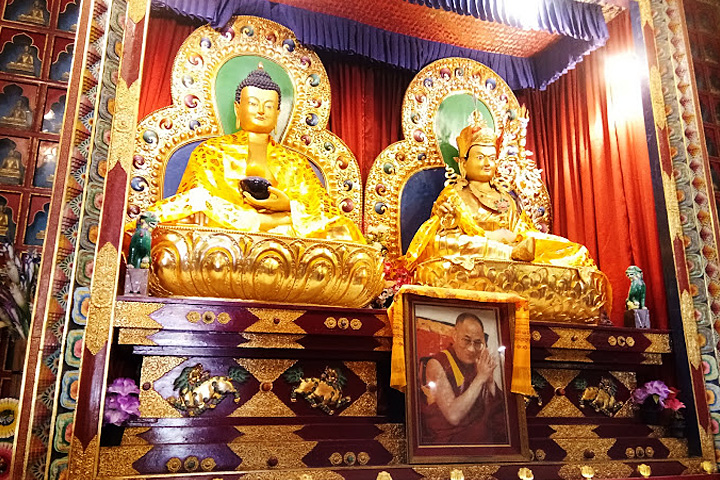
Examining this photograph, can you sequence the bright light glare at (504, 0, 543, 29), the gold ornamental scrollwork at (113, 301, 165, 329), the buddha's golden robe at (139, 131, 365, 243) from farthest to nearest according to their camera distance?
the bright light glare at (504, 0, 543, 29), the buddha's golden robe at (139, 131, 365, 243), the gold ornamental scrollwork at (113, 301, 165, 329)

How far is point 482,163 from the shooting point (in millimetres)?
4676

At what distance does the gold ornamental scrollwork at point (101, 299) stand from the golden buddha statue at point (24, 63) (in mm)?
995

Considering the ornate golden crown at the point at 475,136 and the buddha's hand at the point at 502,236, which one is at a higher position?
the ornate golden crown at the point at 475,136

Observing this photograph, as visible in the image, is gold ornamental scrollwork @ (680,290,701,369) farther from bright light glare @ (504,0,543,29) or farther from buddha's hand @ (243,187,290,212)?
buddha's hand @ (243,187,290,212)

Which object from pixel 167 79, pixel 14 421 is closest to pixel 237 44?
pixel 167 79

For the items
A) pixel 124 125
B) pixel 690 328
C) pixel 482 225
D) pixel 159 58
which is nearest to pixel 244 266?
pixel 124 125

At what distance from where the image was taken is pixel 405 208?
16.1 ft

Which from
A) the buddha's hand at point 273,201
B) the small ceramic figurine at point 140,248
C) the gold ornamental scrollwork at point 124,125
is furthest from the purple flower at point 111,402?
the buddha's hand at point 273,201

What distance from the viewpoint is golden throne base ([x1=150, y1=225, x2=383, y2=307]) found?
329 centimetres

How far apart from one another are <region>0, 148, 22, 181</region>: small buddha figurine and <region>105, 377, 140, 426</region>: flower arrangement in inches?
40.3

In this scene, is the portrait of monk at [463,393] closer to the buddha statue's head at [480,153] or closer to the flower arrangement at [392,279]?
the flower arrangement at [392,279]

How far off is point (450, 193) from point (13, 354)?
110 inches

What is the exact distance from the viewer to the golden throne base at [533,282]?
3.85 m

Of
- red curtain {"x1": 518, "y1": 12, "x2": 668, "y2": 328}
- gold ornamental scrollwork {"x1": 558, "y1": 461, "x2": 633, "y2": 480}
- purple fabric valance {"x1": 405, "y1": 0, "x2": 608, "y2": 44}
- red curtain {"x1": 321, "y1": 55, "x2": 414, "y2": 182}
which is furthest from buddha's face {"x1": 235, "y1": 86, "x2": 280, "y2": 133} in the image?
gold ornamental scrollwork {"x1": 558, "y1": 461, "x2": 633, "y2": 480}
